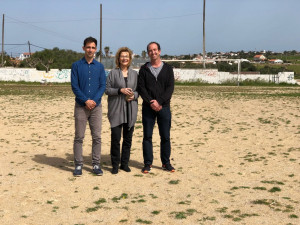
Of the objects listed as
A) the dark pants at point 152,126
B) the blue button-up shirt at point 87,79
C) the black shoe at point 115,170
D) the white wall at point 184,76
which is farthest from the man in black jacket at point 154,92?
the white wall at point 184,76

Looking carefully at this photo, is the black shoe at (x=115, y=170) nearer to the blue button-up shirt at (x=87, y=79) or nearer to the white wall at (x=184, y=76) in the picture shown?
the blue button-up shirt at (x=87, y=79)

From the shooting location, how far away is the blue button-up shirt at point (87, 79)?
18.8 feet

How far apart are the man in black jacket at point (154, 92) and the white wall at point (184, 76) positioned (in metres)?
34.5

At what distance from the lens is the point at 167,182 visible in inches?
216

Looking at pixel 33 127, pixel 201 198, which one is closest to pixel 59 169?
pixel 201 198

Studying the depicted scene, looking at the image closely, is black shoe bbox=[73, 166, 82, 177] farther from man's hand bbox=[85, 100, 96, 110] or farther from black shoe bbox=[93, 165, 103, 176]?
man's hand bbox=[85, 100, 96, 110]

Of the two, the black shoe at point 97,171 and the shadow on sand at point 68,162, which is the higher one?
the black shoe at point 97,171

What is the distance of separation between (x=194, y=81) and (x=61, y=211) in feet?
119

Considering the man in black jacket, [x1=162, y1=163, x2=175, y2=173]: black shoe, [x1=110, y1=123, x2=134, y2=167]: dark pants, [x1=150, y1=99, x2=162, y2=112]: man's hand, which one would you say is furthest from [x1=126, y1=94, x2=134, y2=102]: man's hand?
[x1=162, y1=163, x2=175, y2=173]: black shoe

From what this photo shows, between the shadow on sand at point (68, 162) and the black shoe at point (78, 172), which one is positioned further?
the shadow on sand at point (68, 162)

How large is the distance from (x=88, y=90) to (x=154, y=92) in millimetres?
837

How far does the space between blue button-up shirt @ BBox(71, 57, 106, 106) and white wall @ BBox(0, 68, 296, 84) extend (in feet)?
114

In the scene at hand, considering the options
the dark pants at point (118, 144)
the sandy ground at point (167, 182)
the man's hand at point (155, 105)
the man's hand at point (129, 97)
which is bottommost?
the sandy ground at point (167, 182)

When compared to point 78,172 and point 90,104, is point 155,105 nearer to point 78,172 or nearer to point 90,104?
point 90,104
